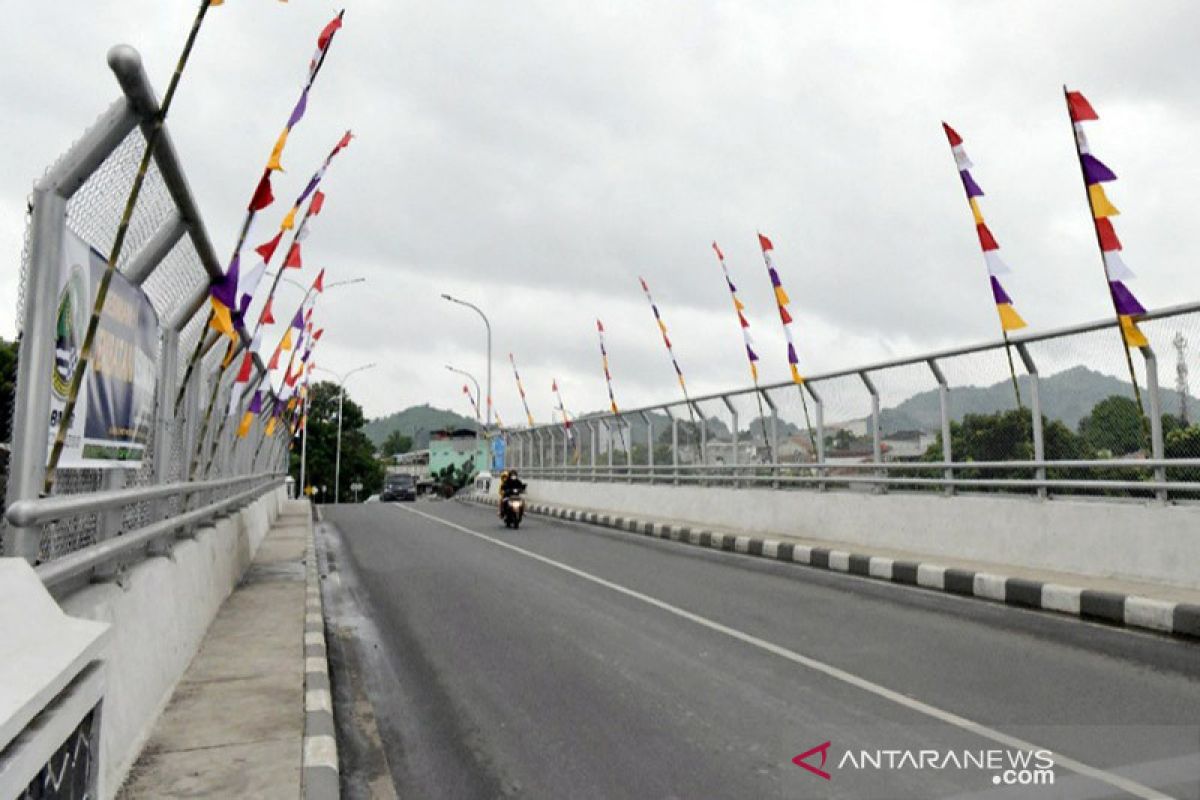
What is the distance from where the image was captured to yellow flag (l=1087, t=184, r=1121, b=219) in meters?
8.86

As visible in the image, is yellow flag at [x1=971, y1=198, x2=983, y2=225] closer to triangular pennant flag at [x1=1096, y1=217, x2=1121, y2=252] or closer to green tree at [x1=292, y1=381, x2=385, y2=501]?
triangular pennant flag at [x1=1096, y1=217, x2=1121, y2=252]

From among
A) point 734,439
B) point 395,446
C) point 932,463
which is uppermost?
point 395,446

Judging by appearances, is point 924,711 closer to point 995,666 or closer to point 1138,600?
point 995,666

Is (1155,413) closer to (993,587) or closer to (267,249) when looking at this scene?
(993,587)

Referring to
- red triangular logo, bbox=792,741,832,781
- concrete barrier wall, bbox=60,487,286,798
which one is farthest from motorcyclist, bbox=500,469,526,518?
red triangular logo, bbox=792,741,832,781

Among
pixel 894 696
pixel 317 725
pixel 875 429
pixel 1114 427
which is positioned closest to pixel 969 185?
pixel 875 429

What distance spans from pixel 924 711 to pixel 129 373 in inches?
180

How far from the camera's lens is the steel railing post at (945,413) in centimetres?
998

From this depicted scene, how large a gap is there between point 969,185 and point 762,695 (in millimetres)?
8709

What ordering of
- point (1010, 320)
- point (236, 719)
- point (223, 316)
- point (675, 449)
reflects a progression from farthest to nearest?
point (675, 449) < point (1010, 320) < point (223, 316) < point (236, 719)

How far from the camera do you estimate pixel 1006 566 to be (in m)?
8.73

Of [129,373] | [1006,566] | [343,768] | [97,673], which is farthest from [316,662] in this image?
[1006,566]

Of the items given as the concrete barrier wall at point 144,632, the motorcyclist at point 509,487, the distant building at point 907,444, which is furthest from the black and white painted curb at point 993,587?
the concrete barrier wall at point 144,632

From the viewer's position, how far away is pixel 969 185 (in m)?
11.1
